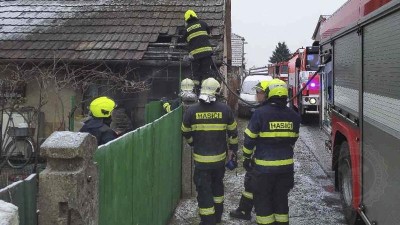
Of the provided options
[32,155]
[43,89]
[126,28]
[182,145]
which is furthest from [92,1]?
[182,145]

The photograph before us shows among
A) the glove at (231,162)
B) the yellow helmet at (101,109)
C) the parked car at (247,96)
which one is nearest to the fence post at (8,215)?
the yellow helmet at (101,109)

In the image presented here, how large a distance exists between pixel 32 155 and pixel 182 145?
4461mm

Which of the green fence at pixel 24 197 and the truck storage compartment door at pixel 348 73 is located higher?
the truck storage compartment door at pixel 348 73

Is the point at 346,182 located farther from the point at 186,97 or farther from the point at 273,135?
the point at 186,97

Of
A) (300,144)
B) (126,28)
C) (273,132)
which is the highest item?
(126,28)

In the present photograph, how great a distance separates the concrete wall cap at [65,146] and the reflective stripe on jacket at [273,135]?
2721 mm

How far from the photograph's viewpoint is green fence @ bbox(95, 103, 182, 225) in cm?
324

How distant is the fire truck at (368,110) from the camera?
359 centimetres

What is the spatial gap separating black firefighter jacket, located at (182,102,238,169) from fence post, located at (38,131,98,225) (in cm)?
282

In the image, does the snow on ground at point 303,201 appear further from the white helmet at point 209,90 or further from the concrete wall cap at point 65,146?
the concrete wall cap at point 65,146

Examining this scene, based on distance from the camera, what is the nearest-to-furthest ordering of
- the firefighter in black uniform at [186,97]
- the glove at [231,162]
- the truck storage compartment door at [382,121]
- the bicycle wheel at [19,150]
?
the truck storage compartment door at [382,121], the glove at [231,162], the firefighter in black uniform at [186,97], the bicycle wheel at [19,150]

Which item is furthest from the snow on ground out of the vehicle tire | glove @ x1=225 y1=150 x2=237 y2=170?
glove @ x1=225 y1=150 x2=237 y2=170

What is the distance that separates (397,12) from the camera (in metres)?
3.50

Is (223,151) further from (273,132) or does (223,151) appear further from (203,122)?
(273,132)
